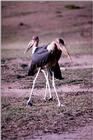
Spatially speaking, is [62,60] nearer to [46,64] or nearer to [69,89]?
[69,89]

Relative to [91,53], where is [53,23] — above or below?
below

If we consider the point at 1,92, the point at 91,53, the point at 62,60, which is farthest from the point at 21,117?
the point at 91,53

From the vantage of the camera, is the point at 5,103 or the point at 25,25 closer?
the point at 5,103

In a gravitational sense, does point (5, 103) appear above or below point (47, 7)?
above

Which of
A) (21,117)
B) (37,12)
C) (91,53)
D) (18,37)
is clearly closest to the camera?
(21,117)

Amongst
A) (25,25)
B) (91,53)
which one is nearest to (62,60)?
(91,53)

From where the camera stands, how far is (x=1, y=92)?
10.8 m

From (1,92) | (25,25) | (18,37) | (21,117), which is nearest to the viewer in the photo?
(21,117)

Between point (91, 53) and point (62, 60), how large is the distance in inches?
121

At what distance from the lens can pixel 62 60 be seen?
1752 cm

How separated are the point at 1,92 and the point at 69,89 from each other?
139 cm

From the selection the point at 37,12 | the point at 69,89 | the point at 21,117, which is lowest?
the point at 37,12

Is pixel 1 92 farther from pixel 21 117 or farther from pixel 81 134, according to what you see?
pixel 81 134

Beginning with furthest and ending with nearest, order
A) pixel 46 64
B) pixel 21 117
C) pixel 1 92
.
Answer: pixel 1 92, pixel 46 64, pixel 21 117
